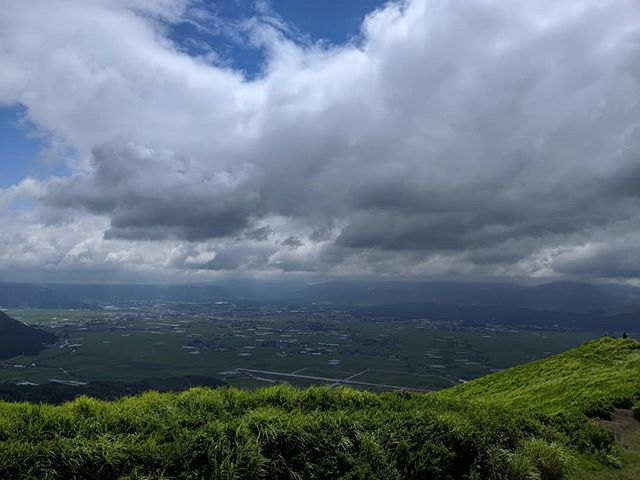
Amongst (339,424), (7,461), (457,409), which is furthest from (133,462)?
(457,409)

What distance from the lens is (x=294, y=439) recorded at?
32.8 ft

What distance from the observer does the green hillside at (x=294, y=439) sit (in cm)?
830

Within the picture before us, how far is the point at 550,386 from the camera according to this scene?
2730 cm

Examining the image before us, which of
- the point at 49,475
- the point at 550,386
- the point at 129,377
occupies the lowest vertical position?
the point at 129,377

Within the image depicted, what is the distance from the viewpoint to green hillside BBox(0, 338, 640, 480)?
830cm

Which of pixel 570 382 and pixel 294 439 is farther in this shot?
pixel 570 382

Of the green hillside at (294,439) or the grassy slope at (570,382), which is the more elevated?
the green hillside at (294,439)

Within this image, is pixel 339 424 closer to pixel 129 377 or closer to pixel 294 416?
pixel 294 416

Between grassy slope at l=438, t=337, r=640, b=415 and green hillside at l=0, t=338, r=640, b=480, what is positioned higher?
green hillside at l=0, t=338, r=640, b=480

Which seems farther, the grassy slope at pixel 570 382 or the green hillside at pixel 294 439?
the grassy slope at pixel 570 382

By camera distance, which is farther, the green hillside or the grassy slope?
the grassy slope

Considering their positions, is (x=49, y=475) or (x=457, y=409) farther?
(x=457, y=409)

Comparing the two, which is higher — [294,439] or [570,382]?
[294,439]

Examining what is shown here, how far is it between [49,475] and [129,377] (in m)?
218
